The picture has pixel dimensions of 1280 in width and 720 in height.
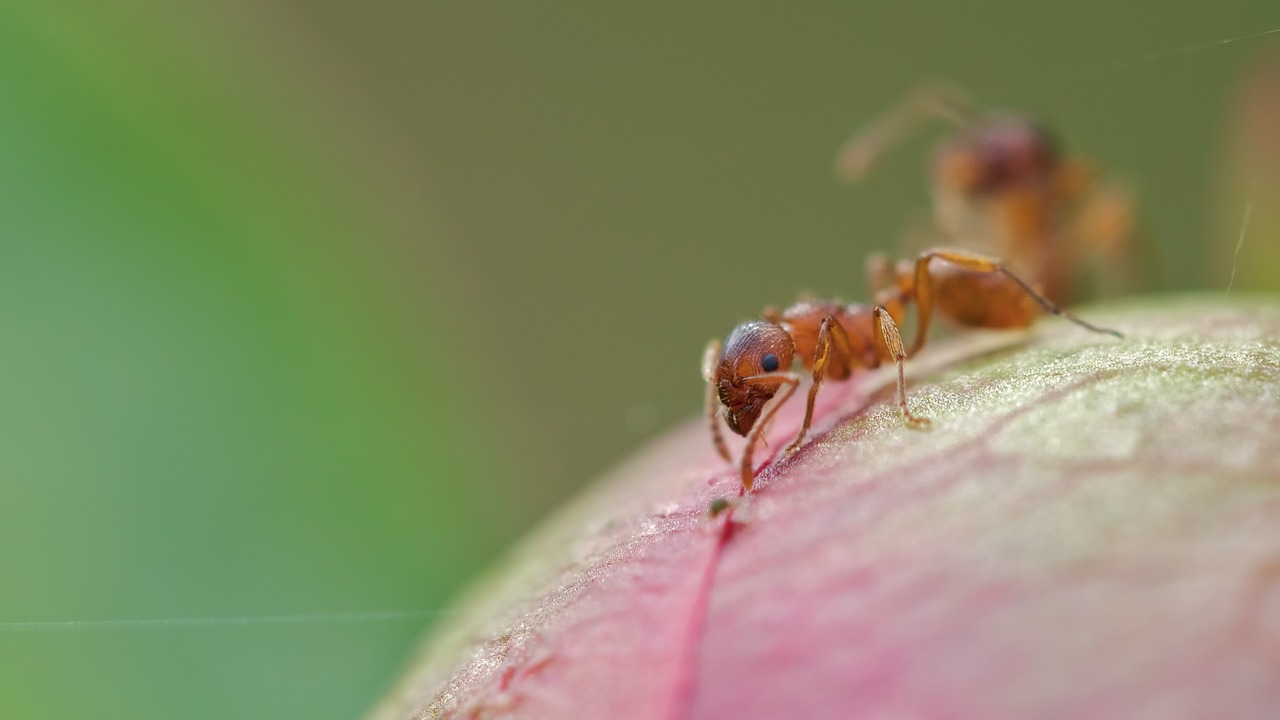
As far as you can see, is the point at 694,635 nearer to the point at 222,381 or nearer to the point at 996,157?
the point at 222,381

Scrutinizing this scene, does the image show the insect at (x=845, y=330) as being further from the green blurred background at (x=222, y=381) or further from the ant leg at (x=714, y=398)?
the green blurred background at (x=222, y=381)

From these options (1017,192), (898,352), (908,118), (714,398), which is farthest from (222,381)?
(1017,192)

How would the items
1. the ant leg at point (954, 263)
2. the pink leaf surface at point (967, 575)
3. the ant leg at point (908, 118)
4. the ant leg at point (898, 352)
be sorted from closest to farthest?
the pink leaf surface at point (967, 575), the ant leg at point (898, 352), the ant leg at point (954, 263), the ant leg at point (908, 118)

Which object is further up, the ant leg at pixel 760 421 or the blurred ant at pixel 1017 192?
the ant leg at pixel 760 421

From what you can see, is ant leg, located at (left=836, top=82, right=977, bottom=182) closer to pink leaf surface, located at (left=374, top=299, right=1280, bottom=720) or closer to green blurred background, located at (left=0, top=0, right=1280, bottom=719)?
green blurred background, located at (left=0, top=0, right=1280, bottom=719)

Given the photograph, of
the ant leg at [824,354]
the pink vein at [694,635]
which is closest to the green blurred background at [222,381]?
the ant leg at [824,354]

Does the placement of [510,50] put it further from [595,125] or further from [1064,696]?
[1064,696]

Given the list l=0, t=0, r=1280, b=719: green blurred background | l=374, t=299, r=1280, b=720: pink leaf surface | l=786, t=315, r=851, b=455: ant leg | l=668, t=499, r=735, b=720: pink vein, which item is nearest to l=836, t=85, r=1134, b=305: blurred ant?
l=0, t=0, r=1280, b=719: green blurred background
